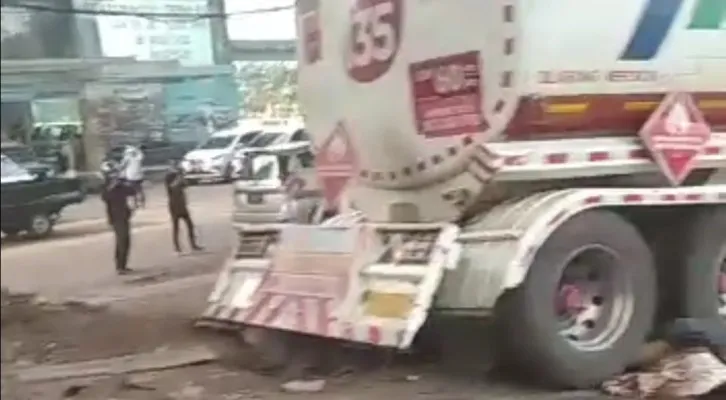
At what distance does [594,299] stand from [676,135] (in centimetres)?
92

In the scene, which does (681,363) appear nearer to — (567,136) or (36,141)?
(567,136)

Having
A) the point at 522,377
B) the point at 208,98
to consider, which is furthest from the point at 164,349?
the point at 522,377

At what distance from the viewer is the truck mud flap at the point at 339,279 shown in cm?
611

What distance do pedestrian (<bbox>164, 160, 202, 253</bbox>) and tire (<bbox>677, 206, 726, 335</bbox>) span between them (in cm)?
253

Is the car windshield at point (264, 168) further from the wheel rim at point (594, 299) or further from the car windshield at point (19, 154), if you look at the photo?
the car windshield at point (19, 154)

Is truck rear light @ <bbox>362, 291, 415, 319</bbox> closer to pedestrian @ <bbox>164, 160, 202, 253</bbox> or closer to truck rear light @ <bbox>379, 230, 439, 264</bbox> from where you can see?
truck rear light @ <bbox>379, 230, 439, 264</bbox>

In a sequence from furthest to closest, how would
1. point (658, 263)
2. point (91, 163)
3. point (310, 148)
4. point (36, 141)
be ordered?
1. point (310, 148)
2. point (658, 263)
3. point (91, 163)
4. point (36, 141)

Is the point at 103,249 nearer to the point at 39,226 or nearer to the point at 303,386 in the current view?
the point at 303,386

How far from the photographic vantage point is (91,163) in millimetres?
5871

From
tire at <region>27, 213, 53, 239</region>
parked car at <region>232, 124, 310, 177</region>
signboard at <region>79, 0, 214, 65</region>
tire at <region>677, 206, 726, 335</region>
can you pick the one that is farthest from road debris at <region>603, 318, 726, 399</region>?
tire at <region>27, 213, 53, 239</region>

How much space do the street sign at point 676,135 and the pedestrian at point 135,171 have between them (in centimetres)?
244

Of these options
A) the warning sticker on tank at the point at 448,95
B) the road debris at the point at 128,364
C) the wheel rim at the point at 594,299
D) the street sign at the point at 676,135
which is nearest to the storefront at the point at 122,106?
the road debris at the point at 128,364

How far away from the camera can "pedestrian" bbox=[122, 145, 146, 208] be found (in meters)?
6.28

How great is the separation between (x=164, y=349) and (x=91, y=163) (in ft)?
4.28
